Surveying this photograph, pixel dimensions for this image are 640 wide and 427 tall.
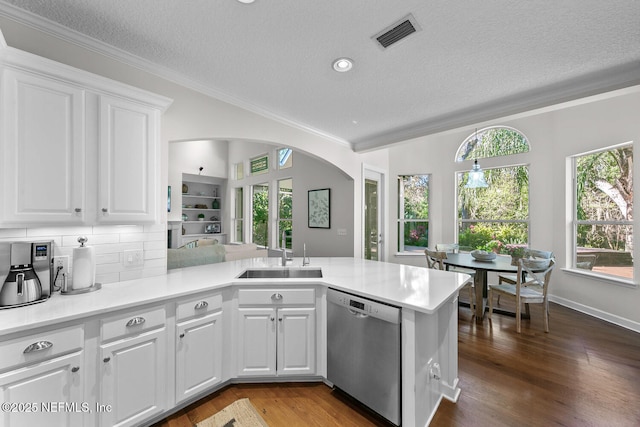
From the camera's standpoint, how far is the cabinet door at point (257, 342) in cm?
219

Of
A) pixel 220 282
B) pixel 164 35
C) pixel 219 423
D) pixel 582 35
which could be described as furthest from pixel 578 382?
pixel 164 35

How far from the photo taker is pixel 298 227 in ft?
18.1

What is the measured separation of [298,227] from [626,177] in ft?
16.7

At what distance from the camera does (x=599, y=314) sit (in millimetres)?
3719

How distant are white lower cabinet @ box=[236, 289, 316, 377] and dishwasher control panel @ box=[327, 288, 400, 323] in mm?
228

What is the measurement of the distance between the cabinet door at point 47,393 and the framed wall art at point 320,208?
3.78m

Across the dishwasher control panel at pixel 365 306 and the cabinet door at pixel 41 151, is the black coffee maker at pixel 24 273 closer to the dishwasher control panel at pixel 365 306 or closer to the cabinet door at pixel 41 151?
the cabinet door at pixel 41 151

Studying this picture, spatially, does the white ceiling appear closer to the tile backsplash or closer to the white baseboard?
the tile backsplash

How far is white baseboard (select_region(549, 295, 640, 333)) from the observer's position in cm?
334

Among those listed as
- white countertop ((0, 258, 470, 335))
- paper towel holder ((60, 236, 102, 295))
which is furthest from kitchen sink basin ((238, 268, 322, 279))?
paper towel holder ((60, 236, 102, 295))

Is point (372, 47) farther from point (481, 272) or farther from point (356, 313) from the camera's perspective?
point (481, 272)

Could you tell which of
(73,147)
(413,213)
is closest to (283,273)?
(73,147)

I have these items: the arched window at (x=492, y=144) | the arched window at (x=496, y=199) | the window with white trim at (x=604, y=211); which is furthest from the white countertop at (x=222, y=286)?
the arched window at (x=492, y=144)

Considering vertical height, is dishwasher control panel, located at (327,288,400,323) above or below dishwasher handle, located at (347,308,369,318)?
above
